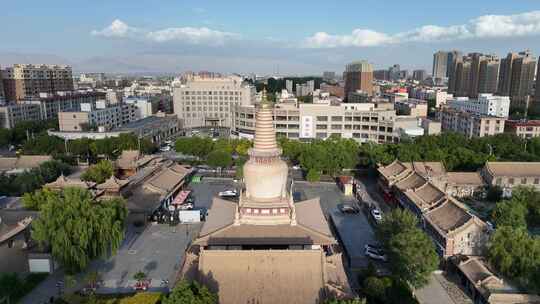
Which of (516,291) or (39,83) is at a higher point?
(39,83)

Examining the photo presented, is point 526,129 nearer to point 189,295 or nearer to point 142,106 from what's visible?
point 189,295

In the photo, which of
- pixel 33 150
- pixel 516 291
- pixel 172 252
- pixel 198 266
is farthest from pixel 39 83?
pixel 516 291

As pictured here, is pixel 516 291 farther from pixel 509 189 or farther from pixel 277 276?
pixel 509 189

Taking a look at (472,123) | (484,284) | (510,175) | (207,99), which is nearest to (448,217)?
(484,284)

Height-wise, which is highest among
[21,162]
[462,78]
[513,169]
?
[462,78]

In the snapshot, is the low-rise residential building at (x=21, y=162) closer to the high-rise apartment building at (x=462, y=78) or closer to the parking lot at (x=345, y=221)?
the parking lot at (x=345, y=221)
